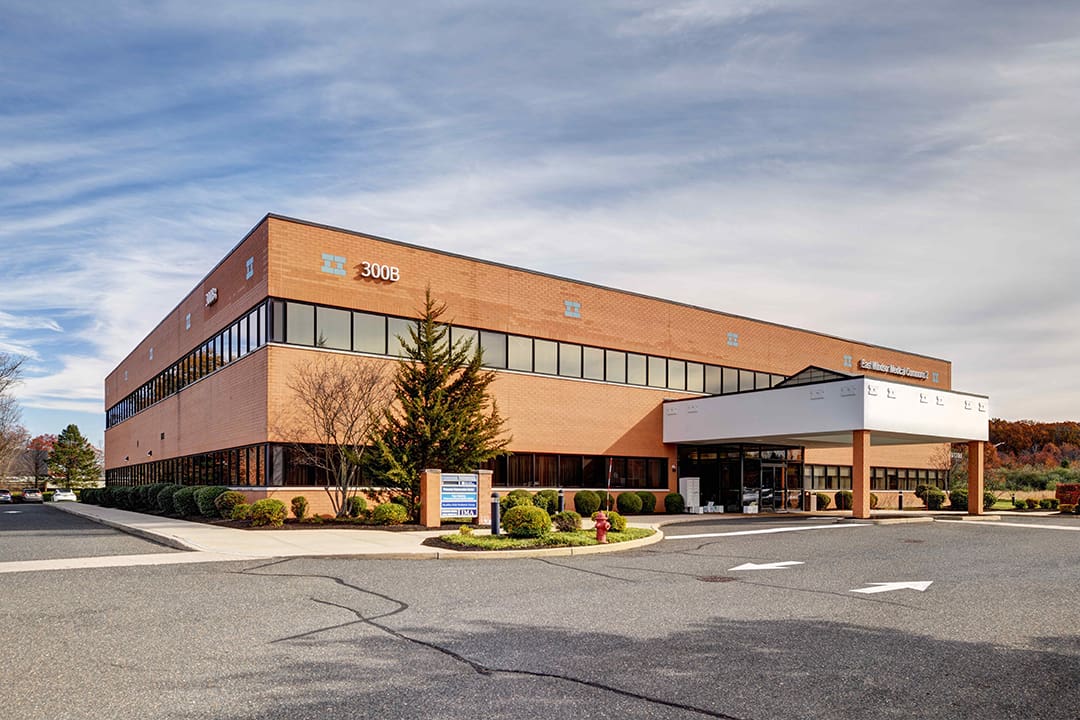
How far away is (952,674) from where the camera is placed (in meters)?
7.64

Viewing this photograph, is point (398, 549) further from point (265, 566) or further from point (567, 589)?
point (567, 589)

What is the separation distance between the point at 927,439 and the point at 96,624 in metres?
32.7

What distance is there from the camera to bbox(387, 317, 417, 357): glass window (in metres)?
30.7

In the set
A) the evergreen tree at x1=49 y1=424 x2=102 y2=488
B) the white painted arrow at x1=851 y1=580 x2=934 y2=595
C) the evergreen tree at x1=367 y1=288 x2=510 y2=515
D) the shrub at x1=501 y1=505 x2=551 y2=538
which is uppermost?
the evergreen tree at x1=367 y1=288 x2=510 y2=515

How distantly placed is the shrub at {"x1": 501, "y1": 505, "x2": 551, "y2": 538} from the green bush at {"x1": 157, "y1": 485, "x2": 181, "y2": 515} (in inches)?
727

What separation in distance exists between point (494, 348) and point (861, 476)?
13.9 meters

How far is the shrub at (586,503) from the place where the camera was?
34.1 m

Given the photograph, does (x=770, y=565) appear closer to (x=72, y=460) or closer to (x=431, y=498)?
(x=431, y=498)

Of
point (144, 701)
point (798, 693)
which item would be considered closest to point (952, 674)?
point (798, 693)

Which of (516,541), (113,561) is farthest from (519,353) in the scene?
(113,561)

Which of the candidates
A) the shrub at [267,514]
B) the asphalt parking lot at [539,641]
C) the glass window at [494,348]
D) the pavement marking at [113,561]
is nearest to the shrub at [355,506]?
the shrub at [267,514]

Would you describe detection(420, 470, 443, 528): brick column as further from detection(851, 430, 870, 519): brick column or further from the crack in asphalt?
detection(851, 430, 870, 519): brick column

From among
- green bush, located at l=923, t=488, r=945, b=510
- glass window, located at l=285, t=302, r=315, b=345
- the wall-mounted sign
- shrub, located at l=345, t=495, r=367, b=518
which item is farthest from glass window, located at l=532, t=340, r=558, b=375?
green bush, located at l=923, t=488, r=945, b=510

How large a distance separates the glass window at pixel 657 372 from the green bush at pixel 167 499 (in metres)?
20.0
